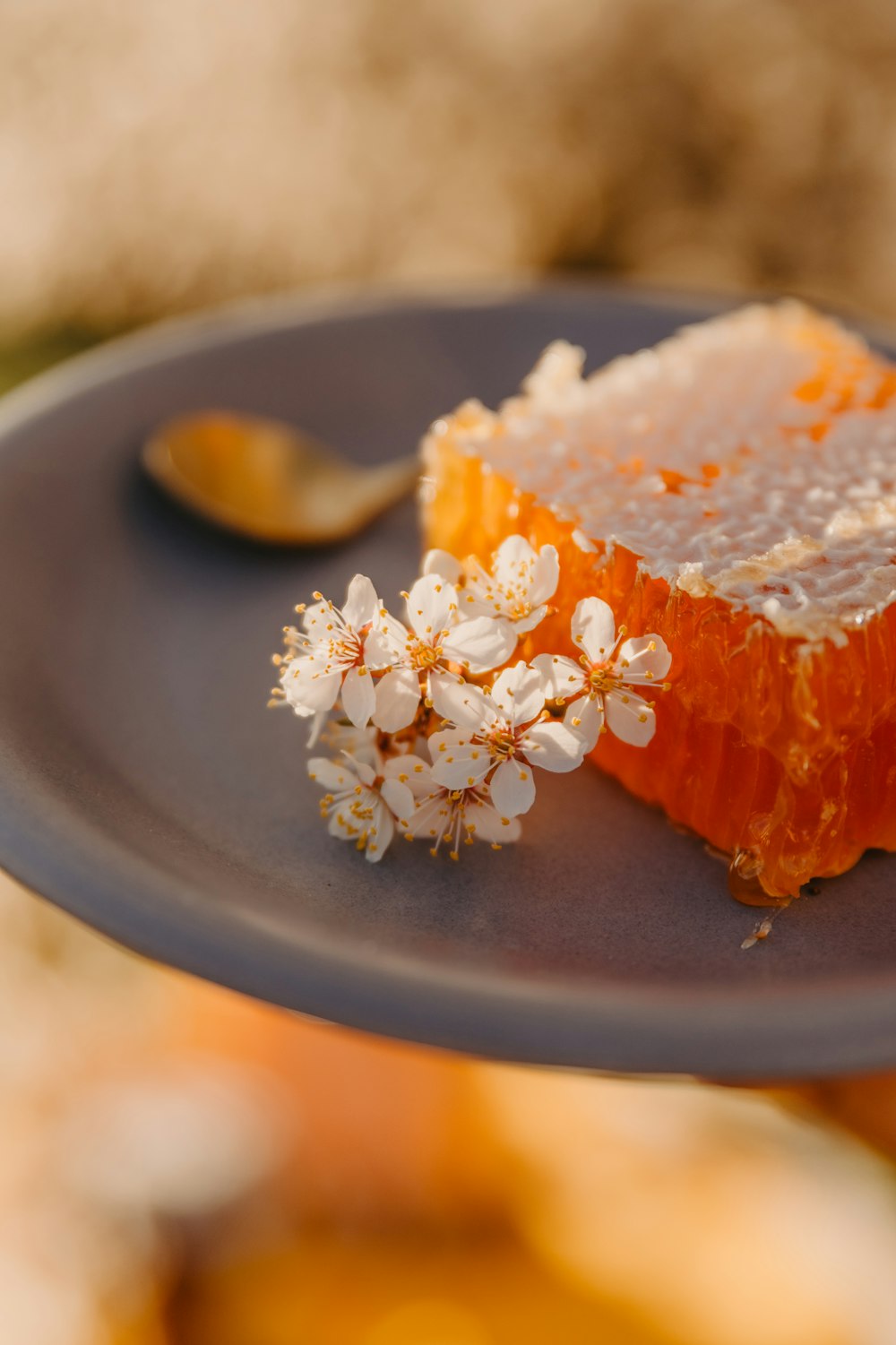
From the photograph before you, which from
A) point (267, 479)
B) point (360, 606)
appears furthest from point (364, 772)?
point (267, 479)

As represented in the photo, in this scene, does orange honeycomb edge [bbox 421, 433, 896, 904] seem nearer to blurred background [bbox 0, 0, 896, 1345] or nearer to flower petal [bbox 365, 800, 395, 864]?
flower petal [bbox 365, 800, 395, 864]

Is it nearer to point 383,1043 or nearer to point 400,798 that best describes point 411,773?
point 400,798

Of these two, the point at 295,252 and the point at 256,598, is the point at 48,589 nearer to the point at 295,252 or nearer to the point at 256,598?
the point at 256,598

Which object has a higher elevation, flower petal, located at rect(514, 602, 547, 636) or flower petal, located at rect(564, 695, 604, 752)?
flower petal, located at rect(514, 602, 547, 636)

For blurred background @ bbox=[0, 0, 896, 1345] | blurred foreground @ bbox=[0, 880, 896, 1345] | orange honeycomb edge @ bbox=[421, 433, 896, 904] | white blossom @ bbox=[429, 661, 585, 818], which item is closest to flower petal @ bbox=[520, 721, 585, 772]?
white blossom @ bbox=[429, 661, 585, 818]

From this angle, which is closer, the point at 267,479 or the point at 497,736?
the point at 497,736

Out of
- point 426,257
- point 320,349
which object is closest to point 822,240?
point 426,257

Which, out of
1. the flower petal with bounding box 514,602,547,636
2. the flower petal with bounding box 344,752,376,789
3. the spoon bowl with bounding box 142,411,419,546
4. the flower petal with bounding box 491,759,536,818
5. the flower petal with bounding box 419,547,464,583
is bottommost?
the spoon bowl with bounding box 142,411,419,546
